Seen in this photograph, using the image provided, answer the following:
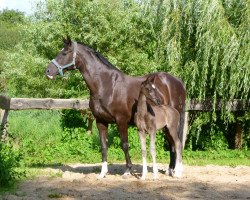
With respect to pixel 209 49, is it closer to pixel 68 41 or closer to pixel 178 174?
pixel 178 174

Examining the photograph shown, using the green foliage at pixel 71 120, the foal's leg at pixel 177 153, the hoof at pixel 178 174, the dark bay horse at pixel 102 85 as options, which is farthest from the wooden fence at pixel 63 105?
the hoof at pixel 178 174

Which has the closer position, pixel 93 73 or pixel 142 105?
pixel 142 105

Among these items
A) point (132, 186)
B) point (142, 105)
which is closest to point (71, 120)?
point (142, 105)

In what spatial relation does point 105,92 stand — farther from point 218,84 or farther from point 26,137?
point 26,137

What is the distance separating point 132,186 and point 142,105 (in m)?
1.35

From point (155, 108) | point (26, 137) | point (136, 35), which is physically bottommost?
point (26, 137)

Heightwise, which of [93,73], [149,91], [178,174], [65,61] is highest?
[65,61]

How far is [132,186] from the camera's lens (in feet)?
22.2

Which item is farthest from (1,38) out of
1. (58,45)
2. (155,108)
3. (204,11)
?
(155,108)

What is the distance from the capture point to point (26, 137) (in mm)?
13219

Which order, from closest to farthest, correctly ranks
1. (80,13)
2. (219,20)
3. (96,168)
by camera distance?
1. (96,168)
2. (219,20)
3. (80,13)

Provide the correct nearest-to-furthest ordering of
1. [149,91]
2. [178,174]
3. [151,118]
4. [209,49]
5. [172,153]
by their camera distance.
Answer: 1. [149,91]
2. [151,118]
3. [178,174]
4. [172,153]
5. [209,49]

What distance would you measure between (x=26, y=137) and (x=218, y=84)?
5872 millimetres

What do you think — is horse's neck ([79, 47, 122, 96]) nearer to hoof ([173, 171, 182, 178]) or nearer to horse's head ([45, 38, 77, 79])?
horse's head ([45, 38, 77, 79])
